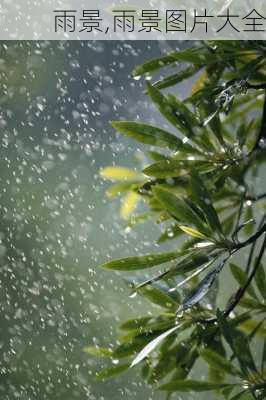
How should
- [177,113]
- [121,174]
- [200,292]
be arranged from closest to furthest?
[200,292], [177,113], [121,174]

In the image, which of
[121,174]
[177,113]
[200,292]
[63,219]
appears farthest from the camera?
[63,219]

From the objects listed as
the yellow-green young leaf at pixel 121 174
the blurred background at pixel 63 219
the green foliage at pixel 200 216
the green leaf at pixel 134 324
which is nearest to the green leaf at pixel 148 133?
the green foliage at pixel 200 216

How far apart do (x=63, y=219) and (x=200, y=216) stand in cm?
538

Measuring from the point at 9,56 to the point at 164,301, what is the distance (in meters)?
5.94

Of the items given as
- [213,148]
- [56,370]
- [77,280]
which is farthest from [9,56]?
[213,148]

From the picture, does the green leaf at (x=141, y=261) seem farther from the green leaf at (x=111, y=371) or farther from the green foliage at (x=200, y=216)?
the green leaf at (x=111, y=371)

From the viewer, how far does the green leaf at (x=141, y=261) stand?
85cm

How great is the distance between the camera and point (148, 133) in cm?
100

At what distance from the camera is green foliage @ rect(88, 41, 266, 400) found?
85 cm

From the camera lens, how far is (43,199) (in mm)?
5988

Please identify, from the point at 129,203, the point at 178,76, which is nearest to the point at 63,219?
the point at 129,203

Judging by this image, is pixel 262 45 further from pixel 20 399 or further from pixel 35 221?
pixel 35 221

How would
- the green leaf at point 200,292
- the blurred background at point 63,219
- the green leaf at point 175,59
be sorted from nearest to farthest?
the green leaf at point 200,292 < the green leaf at point 175,59 < the blurred background at point 63,219

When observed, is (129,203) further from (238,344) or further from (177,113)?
(238,344)
